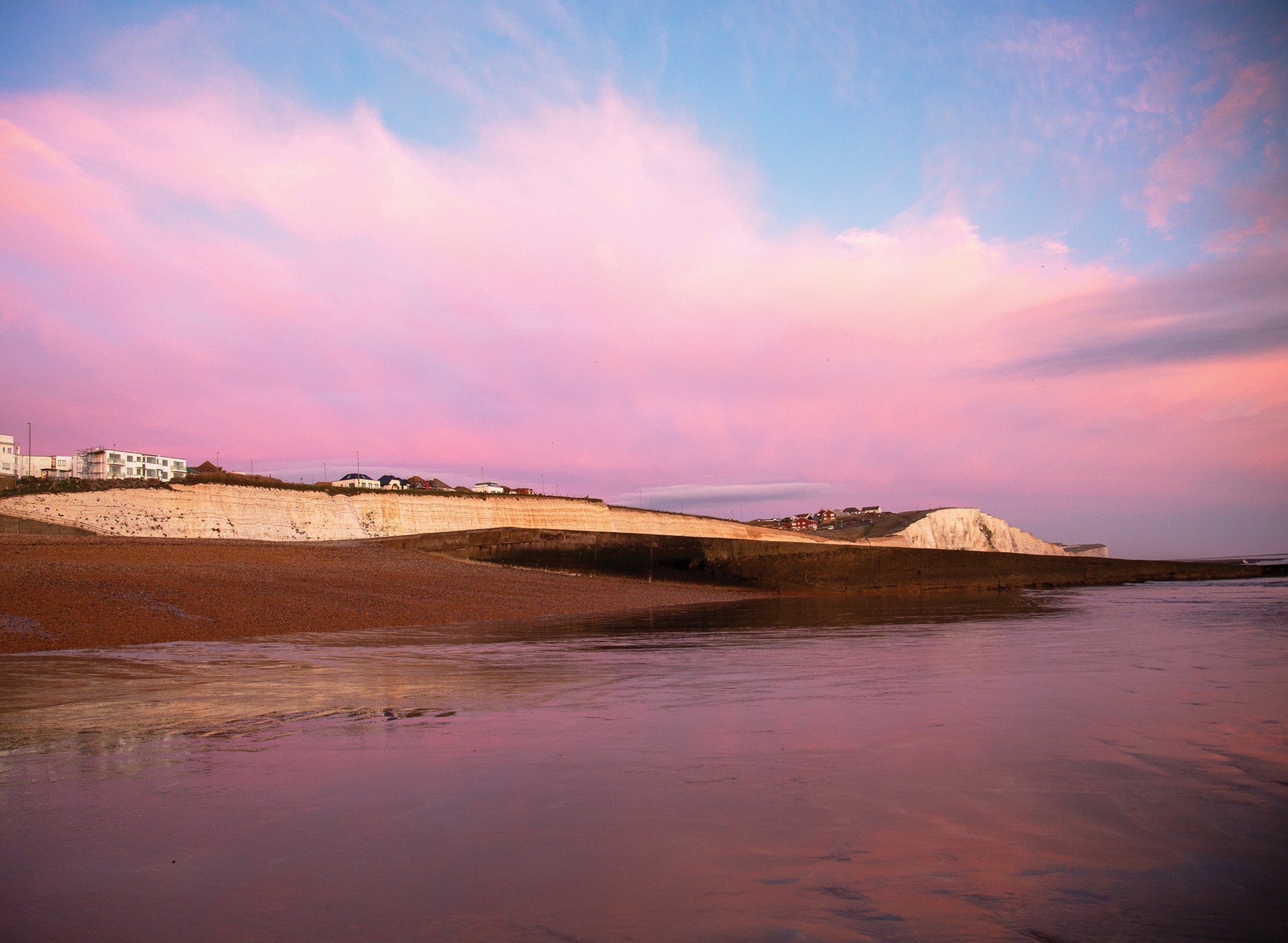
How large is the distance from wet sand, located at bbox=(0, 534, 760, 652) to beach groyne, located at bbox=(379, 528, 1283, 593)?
78 cm

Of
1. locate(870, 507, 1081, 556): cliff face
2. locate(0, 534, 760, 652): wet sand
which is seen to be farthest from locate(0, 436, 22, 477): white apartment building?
locate(870, 507, 1081, 556): cliff face

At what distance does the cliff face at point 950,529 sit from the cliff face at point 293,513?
52.3ft

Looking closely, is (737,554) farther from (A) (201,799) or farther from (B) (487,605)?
(A) (201,799)

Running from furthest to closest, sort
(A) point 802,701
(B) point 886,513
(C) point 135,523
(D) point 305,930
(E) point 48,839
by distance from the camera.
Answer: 1. (B) point 886,513
2. (C) point 135,523
3. (A) point 802,701
4. (E) point 48,839
5. (D) point 305,930

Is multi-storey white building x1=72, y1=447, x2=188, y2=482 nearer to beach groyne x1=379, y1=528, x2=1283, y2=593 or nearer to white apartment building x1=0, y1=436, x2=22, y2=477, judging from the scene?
white apartment building x1=0, y1=436, x2=22, y2=477

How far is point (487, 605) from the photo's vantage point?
13.8m

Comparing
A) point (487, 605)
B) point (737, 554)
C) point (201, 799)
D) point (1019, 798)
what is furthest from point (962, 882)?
point (737, 554)

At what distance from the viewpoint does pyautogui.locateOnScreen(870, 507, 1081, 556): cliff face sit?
208 ft

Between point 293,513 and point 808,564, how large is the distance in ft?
87.4

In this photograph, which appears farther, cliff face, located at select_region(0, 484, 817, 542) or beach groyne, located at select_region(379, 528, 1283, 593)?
cliff face, located at select_region(0, 484, 817, 542)

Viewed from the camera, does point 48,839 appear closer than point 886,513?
Yes

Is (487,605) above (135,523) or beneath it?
beneath

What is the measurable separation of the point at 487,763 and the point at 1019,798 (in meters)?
2.10

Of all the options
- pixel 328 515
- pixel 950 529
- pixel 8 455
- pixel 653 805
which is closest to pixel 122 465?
pixel 8 455
